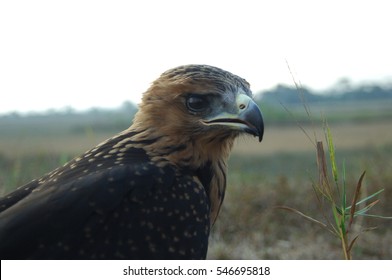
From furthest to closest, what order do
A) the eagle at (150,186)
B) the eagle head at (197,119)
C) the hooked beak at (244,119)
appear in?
1. the eagle head at (197,119)
2. the hooked beak at (244,119)
3. the eagle at (150,186)

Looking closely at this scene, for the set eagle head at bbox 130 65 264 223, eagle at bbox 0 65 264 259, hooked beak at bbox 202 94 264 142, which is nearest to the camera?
eagle at bbox 0 65 264 259

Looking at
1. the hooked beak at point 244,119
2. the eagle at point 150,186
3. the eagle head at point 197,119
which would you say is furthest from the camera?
the eagle head at point 197,119

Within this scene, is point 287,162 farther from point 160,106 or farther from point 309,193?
point 160,106

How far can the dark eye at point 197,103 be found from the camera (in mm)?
3752

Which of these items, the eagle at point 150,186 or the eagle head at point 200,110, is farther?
the eagle head at point 200,110

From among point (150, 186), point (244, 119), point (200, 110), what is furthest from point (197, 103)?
point (150, 186)

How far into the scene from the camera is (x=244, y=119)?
3.62 metres

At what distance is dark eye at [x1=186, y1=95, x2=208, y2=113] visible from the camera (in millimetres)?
3752

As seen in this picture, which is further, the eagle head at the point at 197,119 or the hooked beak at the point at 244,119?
the eagle head at the point at 197,119

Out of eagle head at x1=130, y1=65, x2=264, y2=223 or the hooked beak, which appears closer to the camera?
the hooked beak

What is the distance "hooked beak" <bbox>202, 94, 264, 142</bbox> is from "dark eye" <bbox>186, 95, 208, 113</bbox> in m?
0.07

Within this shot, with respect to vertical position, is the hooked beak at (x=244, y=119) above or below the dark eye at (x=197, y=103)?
below

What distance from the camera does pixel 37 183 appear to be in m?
3.67

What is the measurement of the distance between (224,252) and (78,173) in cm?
289
